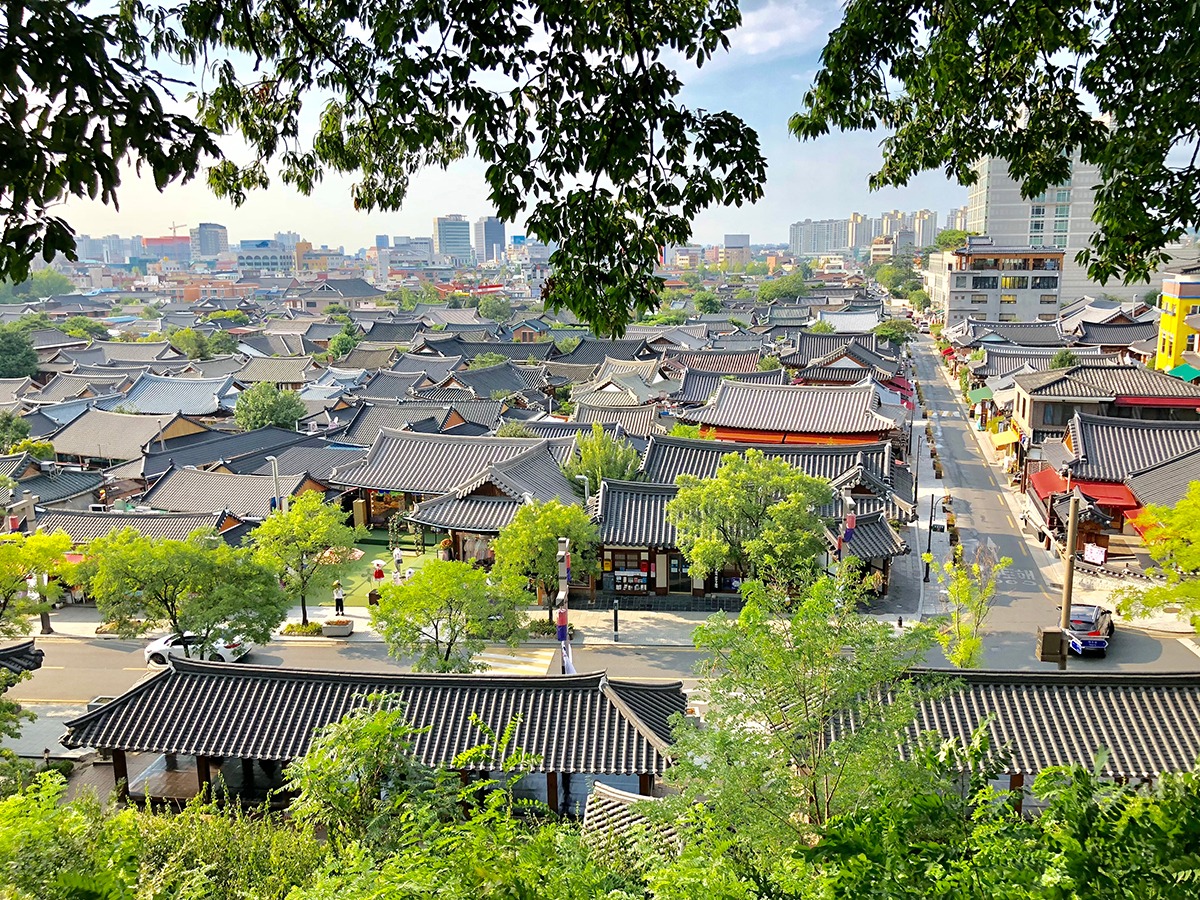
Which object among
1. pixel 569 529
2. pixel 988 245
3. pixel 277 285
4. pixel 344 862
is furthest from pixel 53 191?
pixel 277 285

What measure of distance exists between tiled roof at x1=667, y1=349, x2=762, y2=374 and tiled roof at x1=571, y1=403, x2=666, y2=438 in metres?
16.0

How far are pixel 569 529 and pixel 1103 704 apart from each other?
46.6 ft

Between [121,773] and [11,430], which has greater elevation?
[11,430]

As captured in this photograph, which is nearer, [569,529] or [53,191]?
[53,191]

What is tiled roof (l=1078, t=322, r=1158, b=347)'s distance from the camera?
66.8m

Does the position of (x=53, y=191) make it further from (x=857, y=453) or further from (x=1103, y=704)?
(x=857, y=453)

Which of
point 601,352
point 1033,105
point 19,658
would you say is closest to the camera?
point 1033,105

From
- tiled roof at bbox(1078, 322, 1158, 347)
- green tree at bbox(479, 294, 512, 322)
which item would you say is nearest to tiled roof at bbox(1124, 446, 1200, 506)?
tiled roof at bbox(1078, 322, 1158, 347)

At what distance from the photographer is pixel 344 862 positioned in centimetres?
753

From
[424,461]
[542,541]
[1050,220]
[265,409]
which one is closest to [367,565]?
[424,461]

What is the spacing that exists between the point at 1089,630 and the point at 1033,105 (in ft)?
62.4

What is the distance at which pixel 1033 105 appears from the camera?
927 centimetres

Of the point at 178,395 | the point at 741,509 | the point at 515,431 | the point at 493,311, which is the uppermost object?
the point at 493,311

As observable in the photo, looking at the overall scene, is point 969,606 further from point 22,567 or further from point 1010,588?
point 22,567
